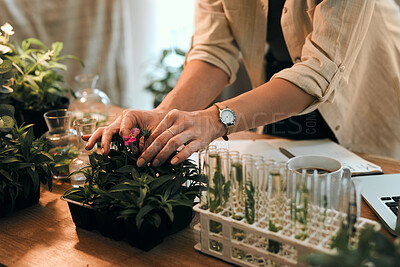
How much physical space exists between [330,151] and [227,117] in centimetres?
40

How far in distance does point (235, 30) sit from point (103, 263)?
1.10 metres

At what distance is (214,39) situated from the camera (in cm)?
168

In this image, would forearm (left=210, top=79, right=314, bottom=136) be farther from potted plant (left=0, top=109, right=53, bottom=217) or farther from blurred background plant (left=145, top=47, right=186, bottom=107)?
blurred background plant (left=145, top=47, right=186, bottom=107)

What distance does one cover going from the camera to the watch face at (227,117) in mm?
1255

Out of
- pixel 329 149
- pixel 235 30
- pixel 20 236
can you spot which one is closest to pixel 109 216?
pixel 20 236

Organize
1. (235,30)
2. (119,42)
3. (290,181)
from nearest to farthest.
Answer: (290,181) → (235,30) → (119,42)

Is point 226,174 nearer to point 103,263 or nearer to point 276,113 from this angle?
point 103,263

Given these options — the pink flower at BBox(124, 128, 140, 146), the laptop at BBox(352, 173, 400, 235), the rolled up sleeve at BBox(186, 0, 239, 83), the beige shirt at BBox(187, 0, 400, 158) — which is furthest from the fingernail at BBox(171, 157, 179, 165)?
the rolled up sleeve at BBox(186, 0, 239, 83)

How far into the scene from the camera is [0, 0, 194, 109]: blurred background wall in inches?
117

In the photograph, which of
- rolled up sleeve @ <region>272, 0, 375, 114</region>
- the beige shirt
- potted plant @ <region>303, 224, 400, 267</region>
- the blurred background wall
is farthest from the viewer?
the blurred background wall

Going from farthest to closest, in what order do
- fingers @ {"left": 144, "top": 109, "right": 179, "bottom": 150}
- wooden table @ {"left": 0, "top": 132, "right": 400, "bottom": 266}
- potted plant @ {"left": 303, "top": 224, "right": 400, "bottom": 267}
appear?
1. fingers @ {"left": 144, "top": 109, "right": 179, "bottom": 150}
2. wooden table @ {"left": 0, "top": 132, "right": 400, "bottom": 266}
3. potted plant @ {"left": 303, "top": 224, "right": 400, "bottom": 267}

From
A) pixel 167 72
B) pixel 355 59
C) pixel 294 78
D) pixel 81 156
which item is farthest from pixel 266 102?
pixel 167 72

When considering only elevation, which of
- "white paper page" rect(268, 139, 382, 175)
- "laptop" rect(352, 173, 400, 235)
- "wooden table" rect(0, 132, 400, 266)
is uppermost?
"white paper page" rect(268, 139, 382, 175)

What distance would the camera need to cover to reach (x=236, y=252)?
843mm
